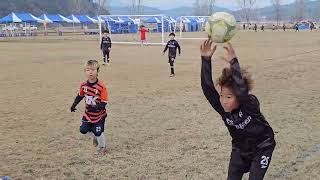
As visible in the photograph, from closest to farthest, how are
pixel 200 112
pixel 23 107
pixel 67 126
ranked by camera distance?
pixel 67 126
pixel 200 112
pixel 23 107

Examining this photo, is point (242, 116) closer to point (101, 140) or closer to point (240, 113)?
point (240, 113)

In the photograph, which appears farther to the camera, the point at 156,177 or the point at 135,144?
the point at 135,144

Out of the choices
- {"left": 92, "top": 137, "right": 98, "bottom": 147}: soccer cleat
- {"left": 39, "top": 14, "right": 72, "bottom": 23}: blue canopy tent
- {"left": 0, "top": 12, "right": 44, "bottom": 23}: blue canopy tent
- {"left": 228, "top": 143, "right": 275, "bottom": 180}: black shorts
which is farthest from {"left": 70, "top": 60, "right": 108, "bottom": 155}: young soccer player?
{"left": 39, "top": 14, "right": 72, "bottom": 23}: blue canopy tent

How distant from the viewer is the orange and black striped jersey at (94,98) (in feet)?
24.5

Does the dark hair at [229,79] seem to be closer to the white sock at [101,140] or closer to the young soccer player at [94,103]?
the young soccer player at [94,103]

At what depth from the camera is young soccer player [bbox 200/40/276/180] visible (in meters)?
4.15

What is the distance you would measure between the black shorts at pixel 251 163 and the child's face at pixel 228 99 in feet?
1.60

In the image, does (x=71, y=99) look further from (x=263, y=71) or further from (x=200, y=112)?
(x=263, y=71)

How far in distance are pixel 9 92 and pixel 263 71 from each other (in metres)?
10.5

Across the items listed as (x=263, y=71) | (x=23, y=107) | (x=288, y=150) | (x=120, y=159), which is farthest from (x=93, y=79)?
(x=263, y=71)

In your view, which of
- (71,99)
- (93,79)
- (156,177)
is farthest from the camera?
(71,99)

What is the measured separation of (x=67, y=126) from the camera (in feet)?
32.2

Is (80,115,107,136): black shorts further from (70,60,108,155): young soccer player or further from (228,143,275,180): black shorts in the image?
(228,143,275,180): black shorts

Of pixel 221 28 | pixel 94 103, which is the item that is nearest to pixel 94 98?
pixel 94 103
